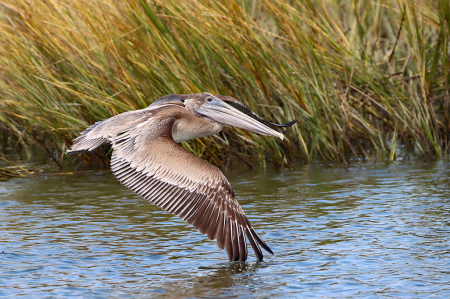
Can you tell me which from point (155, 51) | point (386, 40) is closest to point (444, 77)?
point (386, 40)

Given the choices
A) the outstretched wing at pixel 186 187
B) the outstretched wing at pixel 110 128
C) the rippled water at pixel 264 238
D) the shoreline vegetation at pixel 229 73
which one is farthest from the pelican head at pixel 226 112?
the shoreline vegetation at pixel 229 73

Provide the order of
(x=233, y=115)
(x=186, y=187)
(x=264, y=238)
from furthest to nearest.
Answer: (x=233, y=115) < (x=264, y=238) < (x=186, y=187)

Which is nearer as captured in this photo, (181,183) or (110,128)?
(181,183)

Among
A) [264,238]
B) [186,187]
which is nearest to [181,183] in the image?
[186,187]

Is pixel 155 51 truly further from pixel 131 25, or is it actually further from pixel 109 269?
pixel 109 269

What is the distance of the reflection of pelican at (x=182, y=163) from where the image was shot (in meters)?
5.41

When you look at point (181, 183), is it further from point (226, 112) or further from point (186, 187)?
point (226, 112)

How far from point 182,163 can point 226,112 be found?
3.24 feet

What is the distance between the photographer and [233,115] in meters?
6.39

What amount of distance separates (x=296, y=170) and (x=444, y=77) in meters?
2.31

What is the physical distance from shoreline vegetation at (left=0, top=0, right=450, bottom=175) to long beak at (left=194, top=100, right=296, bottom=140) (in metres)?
1.67

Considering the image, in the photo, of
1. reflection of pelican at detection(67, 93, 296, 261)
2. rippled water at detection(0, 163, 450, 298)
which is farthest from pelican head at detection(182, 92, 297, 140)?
rippled water at detection(0, 163, 450, 298)

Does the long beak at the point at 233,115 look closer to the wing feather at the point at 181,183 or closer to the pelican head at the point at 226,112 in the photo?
the pelican head at the point at 226,112

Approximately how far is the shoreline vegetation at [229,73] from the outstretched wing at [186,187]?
230 cm
